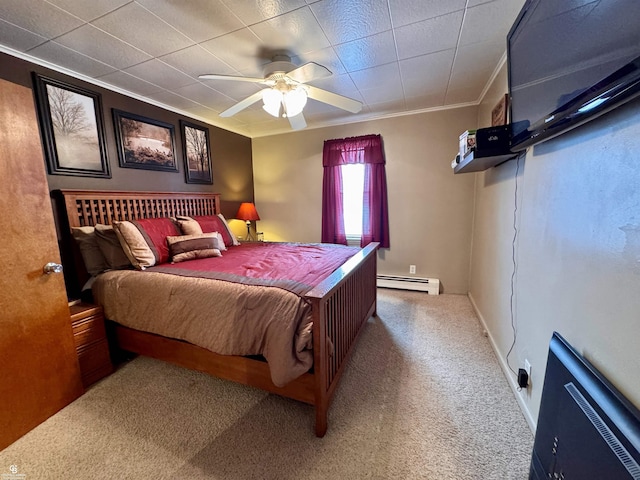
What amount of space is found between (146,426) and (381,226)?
3102 millimetres

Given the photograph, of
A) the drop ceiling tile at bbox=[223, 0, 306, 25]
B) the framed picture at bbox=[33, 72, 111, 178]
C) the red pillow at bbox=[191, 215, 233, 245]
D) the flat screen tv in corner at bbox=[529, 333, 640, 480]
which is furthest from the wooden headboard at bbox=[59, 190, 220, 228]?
the flat screen tv in corner at bbox=[529, 333, 640, 480]

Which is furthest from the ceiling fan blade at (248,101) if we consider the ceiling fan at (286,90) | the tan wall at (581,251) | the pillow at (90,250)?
the tan wall at (581,251)

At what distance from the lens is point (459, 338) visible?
237 cm

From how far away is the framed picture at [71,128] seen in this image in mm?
2068

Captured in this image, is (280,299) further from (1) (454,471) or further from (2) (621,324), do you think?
(2) (621,324)

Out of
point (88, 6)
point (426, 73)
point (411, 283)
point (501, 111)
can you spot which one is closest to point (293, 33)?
point (88, 6)

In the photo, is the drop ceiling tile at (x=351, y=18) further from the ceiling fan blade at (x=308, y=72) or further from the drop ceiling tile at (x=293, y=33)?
the ceiling fan blade at (x=308, y=72)

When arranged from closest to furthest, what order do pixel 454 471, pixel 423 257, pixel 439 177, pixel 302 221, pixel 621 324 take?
pixel 621 324 < pixel 454 471 < pixel 439 177 < pixel 423 257 < pixel 302 221

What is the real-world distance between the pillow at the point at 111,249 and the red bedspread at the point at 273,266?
0.96 ft

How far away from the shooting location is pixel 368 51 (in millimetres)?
1994

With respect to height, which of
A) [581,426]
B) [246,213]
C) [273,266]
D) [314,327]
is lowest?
[581,426]

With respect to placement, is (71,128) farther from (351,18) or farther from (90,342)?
(351,18)

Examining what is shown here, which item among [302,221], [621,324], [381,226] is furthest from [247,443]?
[302,221]

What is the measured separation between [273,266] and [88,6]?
1.91m
